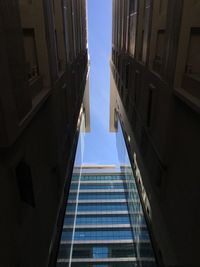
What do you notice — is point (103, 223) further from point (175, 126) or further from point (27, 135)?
point (27, 135)

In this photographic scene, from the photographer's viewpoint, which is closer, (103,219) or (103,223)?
(103,223)

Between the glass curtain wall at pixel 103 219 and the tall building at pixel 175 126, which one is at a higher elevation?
the tall building at pixel 175 126

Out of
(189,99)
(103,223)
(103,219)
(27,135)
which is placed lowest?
(103,223)

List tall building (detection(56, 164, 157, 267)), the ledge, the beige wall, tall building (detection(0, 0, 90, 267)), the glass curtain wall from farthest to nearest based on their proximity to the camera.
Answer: tall building (detection(56, 164, 157, 267)), the glass curtain wall, the beige wall, the ledge, tall building (detection(0, 0, 90, 267))

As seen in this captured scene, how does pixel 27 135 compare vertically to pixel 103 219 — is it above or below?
above

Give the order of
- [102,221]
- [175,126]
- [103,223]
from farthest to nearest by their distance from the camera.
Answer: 1. [102,221]
2. [103,223]
3. [175,126]

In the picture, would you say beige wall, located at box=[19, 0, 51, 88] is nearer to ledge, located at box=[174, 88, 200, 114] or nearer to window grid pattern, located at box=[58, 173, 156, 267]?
ledge, located at box=[174, 88, 200, 114]

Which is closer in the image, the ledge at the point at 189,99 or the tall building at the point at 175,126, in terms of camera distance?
the ledge at the point at 189,99

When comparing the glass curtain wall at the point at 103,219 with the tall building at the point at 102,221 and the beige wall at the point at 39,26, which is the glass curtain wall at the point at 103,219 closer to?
the tall building at the point at 102,221

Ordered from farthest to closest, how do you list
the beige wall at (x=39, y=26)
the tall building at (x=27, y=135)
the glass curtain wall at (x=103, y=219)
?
1. the glass curtain wall at (x=103, y=219)
2. the beige wall at (x=39, y=26)
3. the tall building at (x=27, y=135)

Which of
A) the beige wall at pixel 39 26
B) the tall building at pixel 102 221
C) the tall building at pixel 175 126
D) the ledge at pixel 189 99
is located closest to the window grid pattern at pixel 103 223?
the tall building at pixel 102 221

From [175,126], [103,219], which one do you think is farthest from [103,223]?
[175,126]

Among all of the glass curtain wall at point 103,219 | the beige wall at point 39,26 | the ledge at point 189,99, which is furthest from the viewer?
the glass curtain wall at point 103,219

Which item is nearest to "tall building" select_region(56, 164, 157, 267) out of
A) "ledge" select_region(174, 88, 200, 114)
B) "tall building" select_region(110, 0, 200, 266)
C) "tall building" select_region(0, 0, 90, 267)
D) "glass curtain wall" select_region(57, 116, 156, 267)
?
"glass curtain wall" select_region(57, 116, 156, 267)
